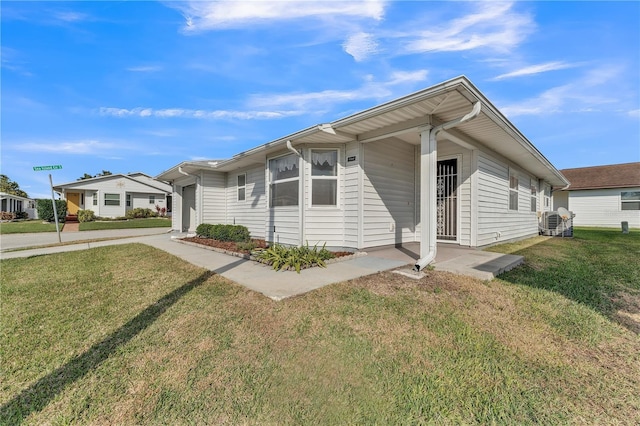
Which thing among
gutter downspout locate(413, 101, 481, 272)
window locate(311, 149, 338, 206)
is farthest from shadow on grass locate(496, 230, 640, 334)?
window locate(311, 149, 338, 206)

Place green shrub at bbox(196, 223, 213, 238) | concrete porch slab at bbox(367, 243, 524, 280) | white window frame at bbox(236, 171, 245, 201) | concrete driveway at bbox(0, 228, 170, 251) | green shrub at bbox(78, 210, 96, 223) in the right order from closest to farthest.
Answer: concrete porch slab at bbox(367, 243, 524, 280) → concrete driveway at bbox(0, 228, 170, 251) → green shrub at bbox(196, 223, 213, 238) → white window frame at bbox(236, 171, 245, 201) → green shrub at bbox(78, 210, 96, 223)

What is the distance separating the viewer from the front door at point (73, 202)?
80.7 ft

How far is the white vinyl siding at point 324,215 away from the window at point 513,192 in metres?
6.53

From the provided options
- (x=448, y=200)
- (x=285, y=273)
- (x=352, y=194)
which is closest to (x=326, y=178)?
(x=352, y=194)

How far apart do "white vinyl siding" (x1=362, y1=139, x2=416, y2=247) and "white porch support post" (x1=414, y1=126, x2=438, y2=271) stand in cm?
170

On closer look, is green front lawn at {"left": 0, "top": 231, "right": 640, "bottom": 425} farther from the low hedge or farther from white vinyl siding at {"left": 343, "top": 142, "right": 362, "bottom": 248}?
the low hedge

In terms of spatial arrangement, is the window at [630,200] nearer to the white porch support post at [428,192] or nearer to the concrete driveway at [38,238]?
the white porch support post at [428,192]

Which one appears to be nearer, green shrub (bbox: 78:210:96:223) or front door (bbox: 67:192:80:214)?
green shrub (bbox: 78:210:96:223)

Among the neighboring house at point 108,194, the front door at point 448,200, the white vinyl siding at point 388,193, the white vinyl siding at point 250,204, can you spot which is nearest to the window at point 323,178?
the white vinyl siding at point 388,193

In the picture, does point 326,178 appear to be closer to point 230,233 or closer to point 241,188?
point 230,233

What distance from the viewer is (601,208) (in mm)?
18766

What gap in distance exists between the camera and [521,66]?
7258 mm

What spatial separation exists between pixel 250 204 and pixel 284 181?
3.29m

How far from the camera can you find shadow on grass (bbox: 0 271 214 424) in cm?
192
